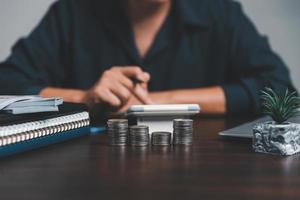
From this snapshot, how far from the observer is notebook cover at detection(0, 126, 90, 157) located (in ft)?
2.72

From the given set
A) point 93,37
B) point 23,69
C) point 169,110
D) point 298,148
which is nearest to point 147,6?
point 93,37

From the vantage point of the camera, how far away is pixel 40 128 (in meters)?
0.90

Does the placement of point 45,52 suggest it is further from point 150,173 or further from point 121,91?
point 150,173

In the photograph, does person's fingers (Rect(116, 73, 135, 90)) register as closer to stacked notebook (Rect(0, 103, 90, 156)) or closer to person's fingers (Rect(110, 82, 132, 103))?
person's fingers (Rect(110, 82, 132, 103))

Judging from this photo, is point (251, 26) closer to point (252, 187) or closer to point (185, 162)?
point (185, 162)

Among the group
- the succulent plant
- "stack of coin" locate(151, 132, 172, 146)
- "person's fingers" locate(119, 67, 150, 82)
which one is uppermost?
"person's fingers" locate(119, 67, 150, 82)

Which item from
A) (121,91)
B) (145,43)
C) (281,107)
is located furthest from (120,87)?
(281,107)

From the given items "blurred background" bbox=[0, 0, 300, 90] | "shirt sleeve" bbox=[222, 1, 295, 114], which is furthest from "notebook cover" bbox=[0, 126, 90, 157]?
"blurred background" bbox=[0, 0, 300, 90]

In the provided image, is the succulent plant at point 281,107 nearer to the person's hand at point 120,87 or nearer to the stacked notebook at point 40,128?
the stacked notebook at point 40,128

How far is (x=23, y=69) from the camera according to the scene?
5.67ft

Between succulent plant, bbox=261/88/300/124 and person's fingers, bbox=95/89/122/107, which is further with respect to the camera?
person's fingers, bbox=95/89/122/107

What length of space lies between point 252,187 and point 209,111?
0.89 metres

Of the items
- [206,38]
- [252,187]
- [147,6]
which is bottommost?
[252,187]

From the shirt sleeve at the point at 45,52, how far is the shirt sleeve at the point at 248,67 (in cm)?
58
